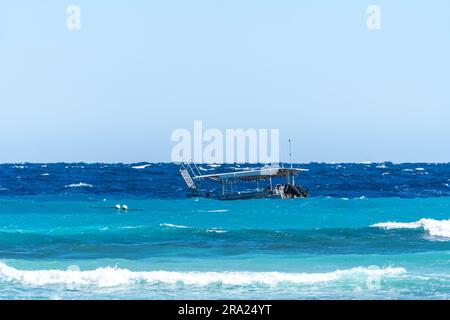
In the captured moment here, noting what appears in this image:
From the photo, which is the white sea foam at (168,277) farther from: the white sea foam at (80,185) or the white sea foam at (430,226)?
the white sea foam at (80,185)

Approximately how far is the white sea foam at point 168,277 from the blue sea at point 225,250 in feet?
0.10

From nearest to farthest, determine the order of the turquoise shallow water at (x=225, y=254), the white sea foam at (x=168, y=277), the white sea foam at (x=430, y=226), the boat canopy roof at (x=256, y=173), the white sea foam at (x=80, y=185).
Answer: the turquoise shallow water at (x=225, y=254) < the white sea foam at (x=168, y=277) < the white sea foam at (x=430, y=226) < the boat canopy roof at (x=256, y=173) < the white sea foam at (x=80, y=185)

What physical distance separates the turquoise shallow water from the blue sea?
0.05 metres

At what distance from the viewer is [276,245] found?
30.6 m

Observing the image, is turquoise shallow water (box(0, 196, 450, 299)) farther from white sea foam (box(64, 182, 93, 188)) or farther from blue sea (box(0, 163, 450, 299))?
white sea foam (box(64, 182, 93, 188))

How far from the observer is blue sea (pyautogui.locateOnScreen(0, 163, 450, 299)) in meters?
19.6

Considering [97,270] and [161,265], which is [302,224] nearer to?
[161,265]

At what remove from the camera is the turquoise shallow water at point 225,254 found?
63.9 feet

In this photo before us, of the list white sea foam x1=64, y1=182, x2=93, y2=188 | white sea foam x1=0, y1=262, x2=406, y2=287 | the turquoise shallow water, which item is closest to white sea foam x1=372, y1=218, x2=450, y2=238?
the turquoise shallow water

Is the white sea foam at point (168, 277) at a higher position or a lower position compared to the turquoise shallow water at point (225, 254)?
higher

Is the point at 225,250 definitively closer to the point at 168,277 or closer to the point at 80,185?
the point at 168,277

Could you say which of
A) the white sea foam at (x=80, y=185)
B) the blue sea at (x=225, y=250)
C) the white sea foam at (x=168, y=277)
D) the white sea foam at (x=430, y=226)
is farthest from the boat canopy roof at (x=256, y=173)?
the white sea foam at (x=168, y=277)

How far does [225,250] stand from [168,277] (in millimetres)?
7894

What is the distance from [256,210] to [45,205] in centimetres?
1896
